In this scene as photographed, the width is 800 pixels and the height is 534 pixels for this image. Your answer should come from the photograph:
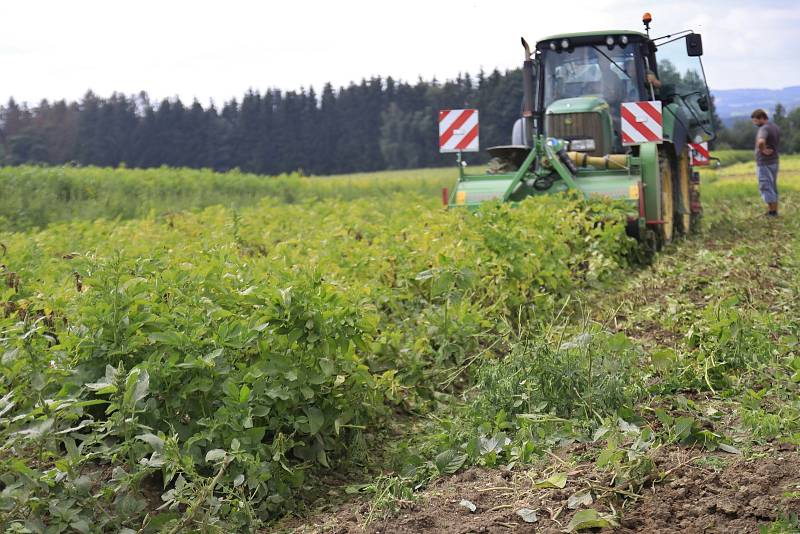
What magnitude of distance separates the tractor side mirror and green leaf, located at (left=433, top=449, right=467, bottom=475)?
27.4ft

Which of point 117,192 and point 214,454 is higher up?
point 117,192

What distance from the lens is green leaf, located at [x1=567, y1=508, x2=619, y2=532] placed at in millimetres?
3062

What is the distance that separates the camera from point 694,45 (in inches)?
431

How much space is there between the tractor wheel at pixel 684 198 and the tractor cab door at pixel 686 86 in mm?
407

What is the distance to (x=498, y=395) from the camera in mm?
4355

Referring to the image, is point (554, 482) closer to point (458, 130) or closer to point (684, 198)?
point (458, 130)

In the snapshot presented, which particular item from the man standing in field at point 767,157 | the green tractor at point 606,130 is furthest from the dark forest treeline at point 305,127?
the green tractor at point 606,130

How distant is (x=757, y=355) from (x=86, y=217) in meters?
11.7

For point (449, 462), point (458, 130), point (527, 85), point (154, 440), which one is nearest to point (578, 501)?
point (449, 462)

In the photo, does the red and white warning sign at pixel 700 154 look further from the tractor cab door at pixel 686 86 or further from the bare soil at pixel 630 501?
the bare soil at pixel 630 501

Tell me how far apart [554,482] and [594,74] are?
913 cm

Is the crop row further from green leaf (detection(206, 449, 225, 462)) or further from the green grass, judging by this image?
the green grass

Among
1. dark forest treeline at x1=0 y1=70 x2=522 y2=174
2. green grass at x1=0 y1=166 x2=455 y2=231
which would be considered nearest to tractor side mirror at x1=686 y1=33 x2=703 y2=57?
green grass at x1=0 y1=166 x2=455 y2=231

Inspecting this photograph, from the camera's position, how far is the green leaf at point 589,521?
3062mm
